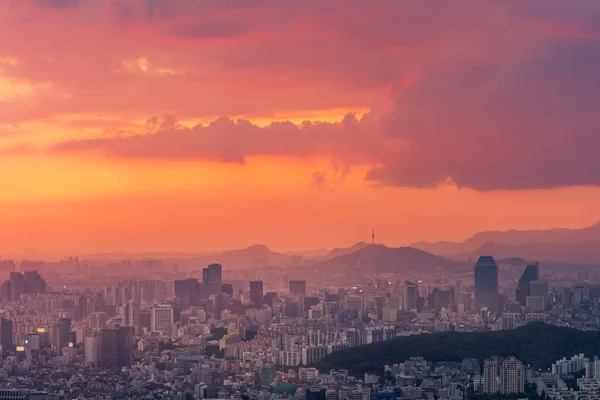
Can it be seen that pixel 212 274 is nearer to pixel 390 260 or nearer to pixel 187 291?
pixel 187 291

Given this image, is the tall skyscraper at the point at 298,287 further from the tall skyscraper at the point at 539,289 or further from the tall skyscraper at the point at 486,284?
the tall skyscraper at the point at 539,289

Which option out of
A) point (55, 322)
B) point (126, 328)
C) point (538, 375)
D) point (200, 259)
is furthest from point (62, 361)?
point (200, 259)

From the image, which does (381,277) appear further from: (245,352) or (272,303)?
(245,352)

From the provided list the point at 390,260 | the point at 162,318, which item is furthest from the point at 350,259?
the point at 162,318

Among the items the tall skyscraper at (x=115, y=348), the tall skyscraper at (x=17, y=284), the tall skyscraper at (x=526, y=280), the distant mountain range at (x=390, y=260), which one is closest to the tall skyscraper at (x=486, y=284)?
the tall skyscraper at (x=526, y=280)

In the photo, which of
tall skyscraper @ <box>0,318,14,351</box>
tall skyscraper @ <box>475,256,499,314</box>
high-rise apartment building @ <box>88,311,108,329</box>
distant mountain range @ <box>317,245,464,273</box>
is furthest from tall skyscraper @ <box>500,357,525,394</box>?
distant mountain range @ <box>317,245,464,273</box>

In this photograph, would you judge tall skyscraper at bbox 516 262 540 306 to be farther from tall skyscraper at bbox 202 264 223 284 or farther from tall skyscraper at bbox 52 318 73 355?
tall skyscraper at bbox 52 318 73 355
